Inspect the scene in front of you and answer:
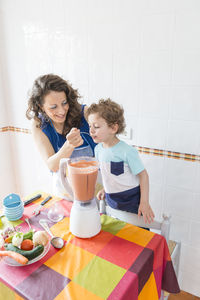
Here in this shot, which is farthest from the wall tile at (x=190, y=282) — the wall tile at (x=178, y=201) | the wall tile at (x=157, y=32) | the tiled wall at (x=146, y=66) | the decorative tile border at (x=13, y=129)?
the decorative tile border at (x=13, y=129)

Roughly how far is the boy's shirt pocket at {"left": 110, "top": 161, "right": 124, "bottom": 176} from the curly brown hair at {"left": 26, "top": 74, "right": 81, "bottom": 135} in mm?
396

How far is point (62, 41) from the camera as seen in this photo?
1.75 m

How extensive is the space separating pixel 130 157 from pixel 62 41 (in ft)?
3.71

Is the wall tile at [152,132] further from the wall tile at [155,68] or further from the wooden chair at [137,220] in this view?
the wooden chair at [137,220]

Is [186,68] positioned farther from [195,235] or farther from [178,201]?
[195,235]

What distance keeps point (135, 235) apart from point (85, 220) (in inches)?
8.1

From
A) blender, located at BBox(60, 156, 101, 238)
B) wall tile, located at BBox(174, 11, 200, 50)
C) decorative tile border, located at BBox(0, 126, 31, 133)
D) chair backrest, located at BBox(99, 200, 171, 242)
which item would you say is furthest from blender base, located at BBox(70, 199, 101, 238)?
decorative tile border, located at BBox(0, 126, 31, 133)

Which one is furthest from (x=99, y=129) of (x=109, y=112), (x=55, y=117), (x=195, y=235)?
(x=195, y=235)

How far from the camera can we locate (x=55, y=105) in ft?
3.98

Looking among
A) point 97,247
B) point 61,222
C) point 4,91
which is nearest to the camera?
point 97,247

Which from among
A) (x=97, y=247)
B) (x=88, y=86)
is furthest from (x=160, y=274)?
(x=88, y=86)

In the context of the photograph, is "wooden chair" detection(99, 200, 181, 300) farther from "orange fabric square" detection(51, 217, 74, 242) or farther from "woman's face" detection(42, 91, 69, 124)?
"woman's face" detection(42, 91, 69, 124)

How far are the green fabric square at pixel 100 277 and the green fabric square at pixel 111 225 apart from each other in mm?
169

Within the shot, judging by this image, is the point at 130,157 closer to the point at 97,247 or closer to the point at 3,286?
the point at 97,247
